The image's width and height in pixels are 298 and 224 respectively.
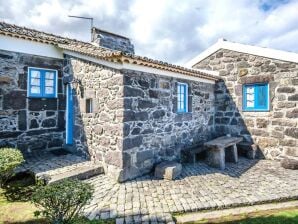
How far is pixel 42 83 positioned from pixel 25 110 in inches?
41.2

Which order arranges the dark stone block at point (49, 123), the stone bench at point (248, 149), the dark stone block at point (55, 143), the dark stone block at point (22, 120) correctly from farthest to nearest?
the stone bench at point (248, 149)
the dark stone block at point (55, 143)
the dark stone block at point (49, 123)
the dark stone block at point (22, 120)

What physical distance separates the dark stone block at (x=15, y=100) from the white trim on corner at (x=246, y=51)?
23.0ft

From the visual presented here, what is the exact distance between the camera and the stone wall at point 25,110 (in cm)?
718

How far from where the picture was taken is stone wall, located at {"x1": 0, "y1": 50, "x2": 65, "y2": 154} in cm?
718

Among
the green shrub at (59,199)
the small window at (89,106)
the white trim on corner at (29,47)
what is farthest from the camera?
the small window at (89,106)

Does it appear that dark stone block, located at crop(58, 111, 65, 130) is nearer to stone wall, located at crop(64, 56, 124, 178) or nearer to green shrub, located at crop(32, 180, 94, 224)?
stone wall, located at crop(64, 56, 124, 178)

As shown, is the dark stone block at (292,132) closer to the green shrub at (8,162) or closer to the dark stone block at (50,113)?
the dark stone block at (50,113)

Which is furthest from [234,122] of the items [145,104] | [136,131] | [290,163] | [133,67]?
[133,67]

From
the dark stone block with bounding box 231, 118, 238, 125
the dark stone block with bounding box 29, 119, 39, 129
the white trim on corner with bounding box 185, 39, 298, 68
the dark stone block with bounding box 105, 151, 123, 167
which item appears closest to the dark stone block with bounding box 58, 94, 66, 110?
the dark stone block with bounding box 29, 119, 39, 129

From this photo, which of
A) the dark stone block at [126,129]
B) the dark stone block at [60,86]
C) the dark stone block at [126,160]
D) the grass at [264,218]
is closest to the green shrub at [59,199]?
the grass at [264,218]

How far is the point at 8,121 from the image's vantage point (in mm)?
7242

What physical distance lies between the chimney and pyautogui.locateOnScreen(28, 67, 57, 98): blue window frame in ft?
12.9

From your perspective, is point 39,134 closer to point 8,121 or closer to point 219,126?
point 8,121

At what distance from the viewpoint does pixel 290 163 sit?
8.09 m
